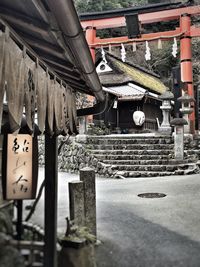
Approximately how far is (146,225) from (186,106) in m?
10.5

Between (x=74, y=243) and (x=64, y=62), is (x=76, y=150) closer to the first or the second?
(x=74, y=243)

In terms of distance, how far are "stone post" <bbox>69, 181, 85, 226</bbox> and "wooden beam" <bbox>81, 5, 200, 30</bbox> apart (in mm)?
13455

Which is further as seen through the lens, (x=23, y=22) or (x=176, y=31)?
(x=176, y=31)

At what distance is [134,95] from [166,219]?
16.6 m

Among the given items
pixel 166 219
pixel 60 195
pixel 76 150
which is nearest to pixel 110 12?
pixel 76 150

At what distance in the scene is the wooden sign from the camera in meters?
3.83

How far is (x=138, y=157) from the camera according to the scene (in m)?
14.1

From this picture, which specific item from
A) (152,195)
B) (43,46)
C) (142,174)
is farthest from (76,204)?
(142,174)

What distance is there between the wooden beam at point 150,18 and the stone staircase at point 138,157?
656 centimetres

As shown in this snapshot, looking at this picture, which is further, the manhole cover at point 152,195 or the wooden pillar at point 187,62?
the wooden pillar at point 187,62

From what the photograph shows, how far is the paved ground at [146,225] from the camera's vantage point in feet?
15.0

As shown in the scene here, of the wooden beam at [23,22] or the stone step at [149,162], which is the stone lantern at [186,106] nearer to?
the stone step at [149,162]

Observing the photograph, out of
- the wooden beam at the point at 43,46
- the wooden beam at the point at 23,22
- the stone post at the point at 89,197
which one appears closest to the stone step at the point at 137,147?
the stone post at the point at 89,197

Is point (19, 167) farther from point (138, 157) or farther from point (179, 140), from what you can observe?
point (179, 140)
